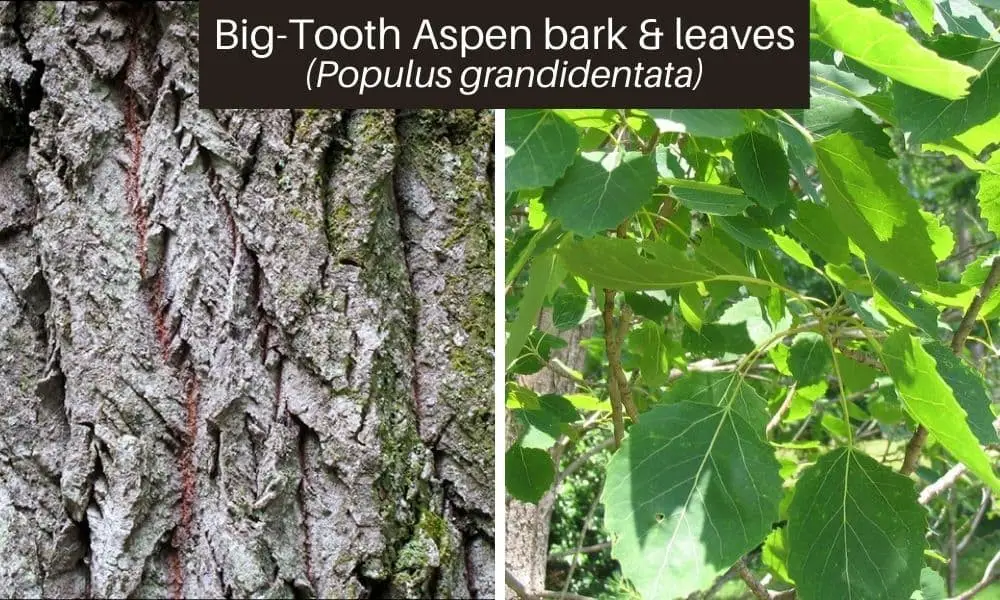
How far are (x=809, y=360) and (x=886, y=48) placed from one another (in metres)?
0.50

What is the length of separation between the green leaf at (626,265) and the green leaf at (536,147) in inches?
2.7

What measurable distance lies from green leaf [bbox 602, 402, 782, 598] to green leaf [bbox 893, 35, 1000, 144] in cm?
25

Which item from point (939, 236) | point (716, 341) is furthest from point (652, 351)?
point (939, 236)

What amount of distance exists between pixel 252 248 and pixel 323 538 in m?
0.16

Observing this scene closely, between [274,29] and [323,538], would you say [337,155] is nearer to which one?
[274,29]

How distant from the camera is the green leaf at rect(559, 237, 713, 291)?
26.1 inches

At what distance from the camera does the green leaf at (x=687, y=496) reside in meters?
0.63

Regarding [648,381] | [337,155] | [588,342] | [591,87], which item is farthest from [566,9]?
[588,342]

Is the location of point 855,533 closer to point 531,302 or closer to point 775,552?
point 531,302

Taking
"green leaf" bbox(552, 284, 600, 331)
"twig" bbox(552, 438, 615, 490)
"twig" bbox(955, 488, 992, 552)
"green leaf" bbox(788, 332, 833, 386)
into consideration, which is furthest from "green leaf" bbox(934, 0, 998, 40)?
"twig" bbox(955, 488, 992, 552)

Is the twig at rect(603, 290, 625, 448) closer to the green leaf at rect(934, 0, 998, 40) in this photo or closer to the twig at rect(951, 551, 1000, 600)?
the green leaf at rect(934, 0, 998, 40)

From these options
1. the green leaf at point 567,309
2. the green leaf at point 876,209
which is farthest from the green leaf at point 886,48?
the green leaf at point 567,309

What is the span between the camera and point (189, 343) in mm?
530

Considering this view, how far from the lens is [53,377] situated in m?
0.53
